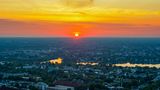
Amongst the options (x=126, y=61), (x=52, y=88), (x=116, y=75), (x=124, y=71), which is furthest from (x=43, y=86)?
(x=126, y=61)

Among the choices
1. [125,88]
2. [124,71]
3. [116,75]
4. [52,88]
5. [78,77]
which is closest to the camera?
[52,88]

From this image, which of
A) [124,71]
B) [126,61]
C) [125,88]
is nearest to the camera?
[125,88]

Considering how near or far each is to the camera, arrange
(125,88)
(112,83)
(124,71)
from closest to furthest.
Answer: (125,88) < (112,83) < (124,71)

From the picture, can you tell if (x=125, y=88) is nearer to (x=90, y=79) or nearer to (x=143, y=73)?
(x=90, y=79)

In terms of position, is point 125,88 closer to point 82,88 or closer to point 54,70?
point 82,88

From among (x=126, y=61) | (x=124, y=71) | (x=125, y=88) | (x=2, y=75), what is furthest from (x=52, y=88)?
(x=126, y=61)

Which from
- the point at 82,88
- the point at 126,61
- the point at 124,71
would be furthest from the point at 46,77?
the point at 126,61

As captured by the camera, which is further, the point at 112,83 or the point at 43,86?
the point at 112,83

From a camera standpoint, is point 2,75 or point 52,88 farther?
point 2,75

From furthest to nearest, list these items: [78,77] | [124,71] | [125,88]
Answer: [124,71]
[78,77]
[125,88]
